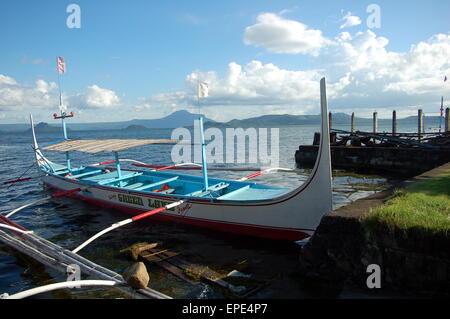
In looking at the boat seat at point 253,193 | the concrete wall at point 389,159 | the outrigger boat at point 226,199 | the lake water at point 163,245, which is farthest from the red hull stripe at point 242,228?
the concrete wall at point 389,159

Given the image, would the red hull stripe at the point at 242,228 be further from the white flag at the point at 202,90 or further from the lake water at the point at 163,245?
the white flag at the point at 202,90

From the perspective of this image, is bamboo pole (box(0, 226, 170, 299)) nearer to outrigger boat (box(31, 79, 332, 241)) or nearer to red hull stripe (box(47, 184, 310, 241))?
outrigger boat (box(31, 79, 332, 241))

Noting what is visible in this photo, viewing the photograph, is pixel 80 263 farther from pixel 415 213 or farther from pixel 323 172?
pixel 415 213

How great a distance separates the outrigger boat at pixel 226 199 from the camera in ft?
26.1

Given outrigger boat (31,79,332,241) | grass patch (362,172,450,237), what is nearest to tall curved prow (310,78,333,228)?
outrigger boat (31,79,332,241)

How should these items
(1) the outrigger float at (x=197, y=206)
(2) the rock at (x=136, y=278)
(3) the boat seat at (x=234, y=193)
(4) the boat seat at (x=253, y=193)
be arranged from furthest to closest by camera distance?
1. (3) the boat seat at (x=234, y=193)
2. (4) the boat seat at (x=253, y=193)
3. (1) the outrigger float at (x=197, y=206)
4. (2) the rock at (x=136, y=278)

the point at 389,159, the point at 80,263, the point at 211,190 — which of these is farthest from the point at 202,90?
the point at 389,159

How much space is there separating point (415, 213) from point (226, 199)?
534 cm

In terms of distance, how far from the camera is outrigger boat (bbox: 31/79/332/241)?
7.94 metres

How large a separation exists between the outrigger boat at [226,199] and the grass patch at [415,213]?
1.85 meters
